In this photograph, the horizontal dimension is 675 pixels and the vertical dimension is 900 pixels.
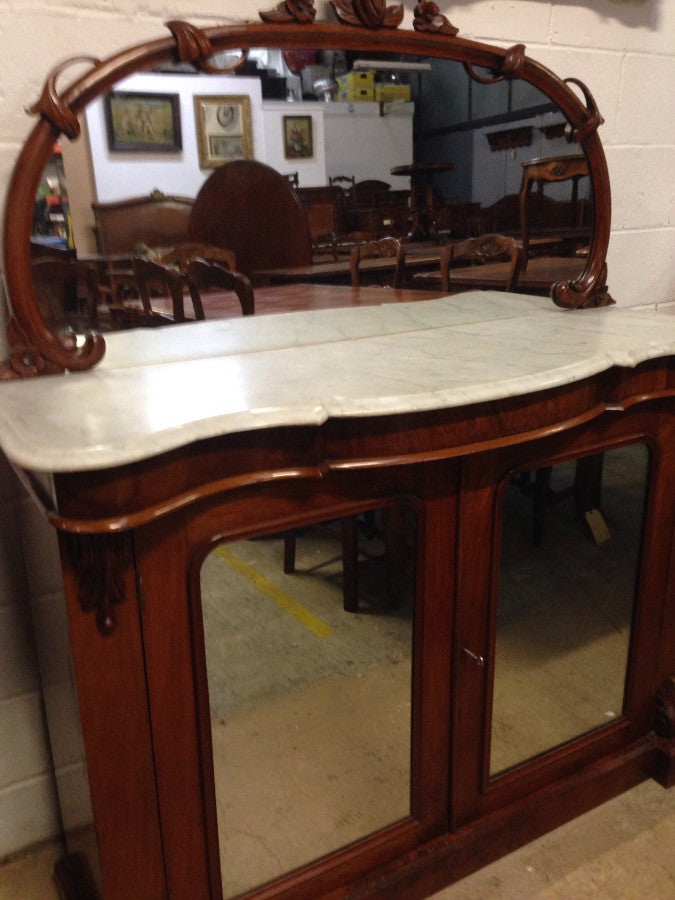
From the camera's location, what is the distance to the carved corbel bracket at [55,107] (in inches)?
39.6

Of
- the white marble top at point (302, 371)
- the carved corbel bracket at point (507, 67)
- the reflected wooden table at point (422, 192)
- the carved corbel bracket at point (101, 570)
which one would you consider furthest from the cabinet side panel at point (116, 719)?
the carved corbel bracket at point (507, 67)

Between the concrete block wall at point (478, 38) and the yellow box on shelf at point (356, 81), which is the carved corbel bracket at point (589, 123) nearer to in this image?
the concrete block wall at point (478, 38)

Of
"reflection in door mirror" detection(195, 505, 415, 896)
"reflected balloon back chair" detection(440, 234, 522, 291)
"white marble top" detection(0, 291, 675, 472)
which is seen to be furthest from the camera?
"reflected balloon back chair" detection(440, 234, 522, 291)

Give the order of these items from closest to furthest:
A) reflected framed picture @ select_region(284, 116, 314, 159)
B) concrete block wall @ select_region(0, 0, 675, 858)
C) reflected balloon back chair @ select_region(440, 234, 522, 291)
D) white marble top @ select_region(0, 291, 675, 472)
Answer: white marble top @ select_region(0, 291, 675, 472) < concrete block wall @ select_region(0, 0, 675, 858) < reflected framed picture @ select_region(284, 116, 314, 159) < reflected balloon back chair @ select_region(440, 234, 522, 291)

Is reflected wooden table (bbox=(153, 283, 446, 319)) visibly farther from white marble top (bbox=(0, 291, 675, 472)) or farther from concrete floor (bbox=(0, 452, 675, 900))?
concrete floor (bbox=(0, 452, 675, 900))

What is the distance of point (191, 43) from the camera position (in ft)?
3.57

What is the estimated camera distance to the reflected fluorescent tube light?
1247 millimetres

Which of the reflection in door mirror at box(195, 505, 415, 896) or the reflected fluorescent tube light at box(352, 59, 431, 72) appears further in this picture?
the reflected fluorescent tube light at box(352, 59, 431, 72)

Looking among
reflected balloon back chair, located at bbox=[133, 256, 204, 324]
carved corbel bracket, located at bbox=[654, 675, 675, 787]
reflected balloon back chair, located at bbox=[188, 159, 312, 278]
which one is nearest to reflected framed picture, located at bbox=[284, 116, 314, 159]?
reflected balloon back chair, located at bbox=[188, 159, 312, 278]

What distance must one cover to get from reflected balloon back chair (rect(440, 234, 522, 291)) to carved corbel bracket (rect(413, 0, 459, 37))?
0.36 m

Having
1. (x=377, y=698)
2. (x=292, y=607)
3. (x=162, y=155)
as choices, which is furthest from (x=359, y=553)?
(x=162, y=155)

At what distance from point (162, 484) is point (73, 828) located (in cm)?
71

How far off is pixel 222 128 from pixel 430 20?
426 millimetres

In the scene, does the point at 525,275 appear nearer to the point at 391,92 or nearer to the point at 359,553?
the point at 391,92
